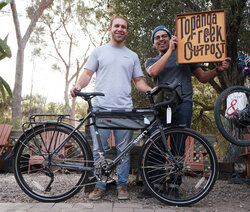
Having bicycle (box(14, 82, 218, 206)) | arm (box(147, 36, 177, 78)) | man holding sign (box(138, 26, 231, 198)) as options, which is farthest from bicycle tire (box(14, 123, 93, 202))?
arm (box(147, 36, 177, 78))

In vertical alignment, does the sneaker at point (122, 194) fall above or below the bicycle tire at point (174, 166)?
below

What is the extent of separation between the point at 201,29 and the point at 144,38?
9.15ft

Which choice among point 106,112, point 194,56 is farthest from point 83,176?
point 194,56

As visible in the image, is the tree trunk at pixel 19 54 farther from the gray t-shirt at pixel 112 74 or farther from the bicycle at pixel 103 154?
the gray t-shirt at pixel 112 74

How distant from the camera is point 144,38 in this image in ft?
19.2

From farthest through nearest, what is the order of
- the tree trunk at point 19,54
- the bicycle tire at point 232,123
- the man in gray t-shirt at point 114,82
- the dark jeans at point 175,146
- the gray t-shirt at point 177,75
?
the tree trunk at point 19,54
the bicycle tire at point 232,123
the gray t-shirt at point 177,75
the man in gray t-shirt at point 114,82
the dark jeans at point 175,146

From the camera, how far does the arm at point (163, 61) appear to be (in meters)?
2.99

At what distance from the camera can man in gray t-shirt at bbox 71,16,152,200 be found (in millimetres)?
3029

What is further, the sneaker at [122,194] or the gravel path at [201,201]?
the sneaker at [122,194]

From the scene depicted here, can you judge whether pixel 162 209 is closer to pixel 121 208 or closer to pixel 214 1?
pixel 121 208

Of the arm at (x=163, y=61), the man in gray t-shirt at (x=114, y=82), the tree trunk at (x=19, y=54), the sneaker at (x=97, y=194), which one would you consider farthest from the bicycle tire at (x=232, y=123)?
the tree trunk at (x=19, y=54)

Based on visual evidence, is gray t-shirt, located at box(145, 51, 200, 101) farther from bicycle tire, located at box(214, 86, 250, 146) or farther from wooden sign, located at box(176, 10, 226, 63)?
bicycle tire, located at box(214, 86, 250, 146)

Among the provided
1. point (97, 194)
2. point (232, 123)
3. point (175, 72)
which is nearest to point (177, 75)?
point (175, 72)

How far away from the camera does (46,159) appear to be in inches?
112
